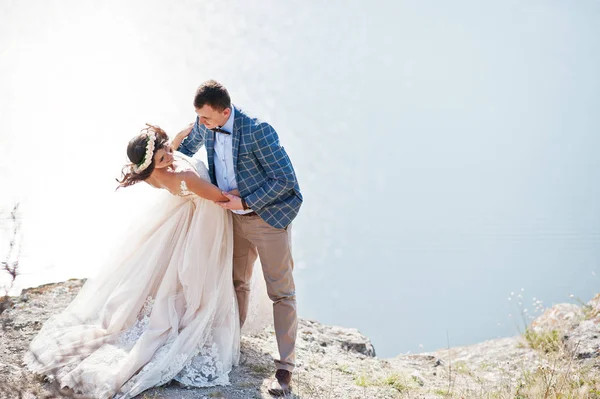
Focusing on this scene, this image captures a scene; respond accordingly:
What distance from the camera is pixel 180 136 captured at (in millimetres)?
4629

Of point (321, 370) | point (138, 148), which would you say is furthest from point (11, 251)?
point (321, 370)

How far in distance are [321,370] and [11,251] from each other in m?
2.72

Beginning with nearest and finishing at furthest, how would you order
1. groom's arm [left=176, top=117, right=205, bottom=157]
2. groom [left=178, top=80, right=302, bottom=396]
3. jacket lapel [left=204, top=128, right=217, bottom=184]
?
groom [left=178, top=80, right=302, bottom=396]
jacket lapel [left=204, top=128, right=217, bottom=184]
groom's arm [left=176, top=117, right=205, bottom=157]

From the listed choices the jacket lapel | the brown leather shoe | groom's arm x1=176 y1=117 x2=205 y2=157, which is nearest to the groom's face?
the jacket lapel

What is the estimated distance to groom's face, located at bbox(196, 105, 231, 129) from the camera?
3.96 meters

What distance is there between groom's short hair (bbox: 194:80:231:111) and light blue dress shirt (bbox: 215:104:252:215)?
15cm

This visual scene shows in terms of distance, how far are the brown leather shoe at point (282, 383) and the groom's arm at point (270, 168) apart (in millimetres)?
1139

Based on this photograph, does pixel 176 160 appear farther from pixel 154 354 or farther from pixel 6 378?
pixel 6 378

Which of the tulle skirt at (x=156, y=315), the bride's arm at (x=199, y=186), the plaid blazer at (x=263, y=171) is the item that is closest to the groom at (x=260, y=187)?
the plaid blazer at (x=263, y=171)

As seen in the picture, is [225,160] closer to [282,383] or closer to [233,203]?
[233,203]

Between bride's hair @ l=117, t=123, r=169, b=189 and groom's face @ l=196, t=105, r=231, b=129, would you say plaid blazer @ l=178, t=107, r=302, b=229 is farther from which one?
bride's hair @ l=117, t=123, r=169, b=189

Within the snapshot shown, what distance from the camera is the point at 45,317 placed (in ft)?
16.6

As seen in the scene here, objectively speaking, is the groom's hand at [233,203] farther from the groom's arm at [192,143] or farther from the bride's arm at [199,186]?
the groom's arm at [192,143]

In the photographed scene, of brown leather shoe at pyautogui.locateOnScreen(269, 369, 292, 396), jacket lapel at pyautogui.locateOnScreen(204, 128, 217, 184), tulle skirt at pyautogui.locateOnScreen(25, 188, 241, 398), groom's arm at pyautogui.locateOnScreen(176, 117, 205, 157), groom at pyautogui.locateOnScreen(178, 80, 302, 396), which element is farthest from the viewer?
groom's arm at pyautogui.locateOnScreen(176, 117, 205, 157)
